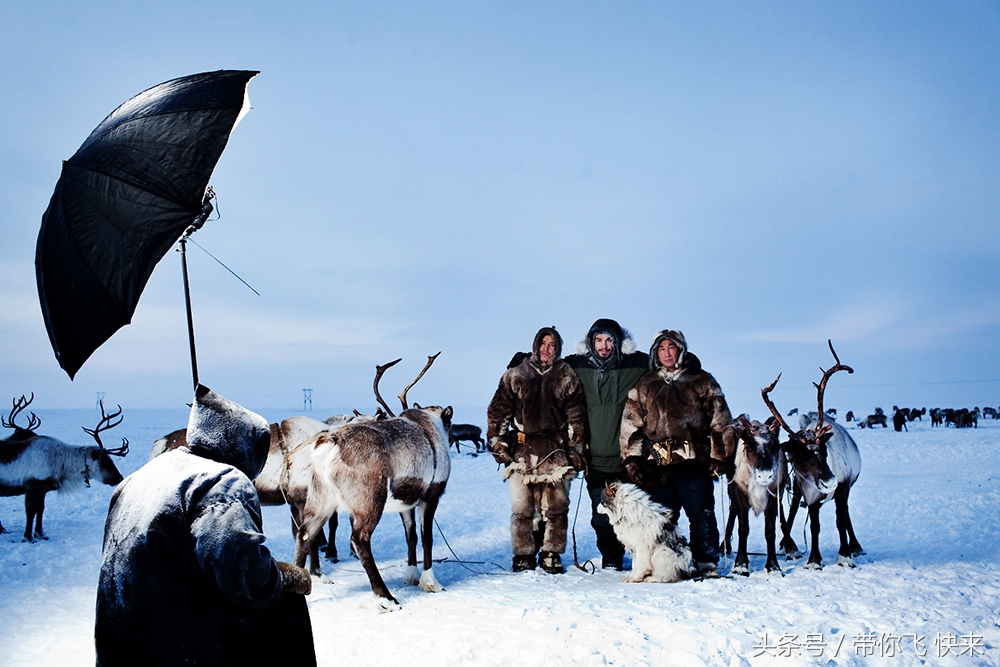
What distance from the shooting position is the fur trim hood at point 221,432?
2.22m

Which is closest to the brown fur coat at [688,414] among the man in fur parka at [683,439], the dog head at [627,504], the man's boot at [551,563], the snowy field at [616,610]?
the man in fur parka at [683,439]

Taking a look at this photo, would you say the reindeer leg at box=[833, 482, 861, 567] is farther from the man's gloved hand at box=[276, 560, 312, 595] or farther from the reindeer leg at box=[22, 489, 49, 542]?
the reindeer leg at box=[22, 489, 49, 542]

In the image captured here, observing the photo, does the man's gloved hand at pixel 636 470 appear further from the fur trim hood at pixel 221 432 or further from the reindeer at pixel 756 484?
the fur trim hood at pixel 221 432

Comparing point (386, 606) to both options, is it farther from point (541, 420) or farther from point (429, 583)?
point (541, 420)

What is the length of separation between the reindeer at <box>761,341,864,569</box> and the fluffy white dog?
1.30 m

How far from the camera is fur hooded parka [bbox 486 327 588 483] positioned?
256 inches

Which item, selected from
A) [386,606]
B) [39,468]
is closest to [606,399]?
[386,606]

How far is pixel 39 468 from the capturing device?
9.11 m

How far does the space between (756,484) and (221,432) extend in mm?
5381

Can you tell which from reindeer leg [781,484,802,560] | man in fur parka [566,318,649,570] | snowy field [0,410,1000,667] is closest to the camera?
snowy field [0,410,1000,667]

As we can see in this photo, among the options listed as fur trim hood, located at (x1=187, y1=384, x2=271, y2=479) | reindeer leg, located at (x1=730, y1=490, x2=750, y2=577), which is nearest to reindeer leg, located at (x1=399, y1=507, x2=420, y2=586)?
reindeer leg, located at (x1=730, y1=490, x2=750, y2=577)

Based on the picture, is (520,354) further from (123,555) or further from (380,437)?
(123,555)

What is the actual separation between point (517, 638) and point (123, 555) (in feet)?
9.63

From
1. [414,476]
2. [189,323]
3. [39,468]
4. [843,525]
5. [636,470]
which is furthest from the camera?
[39,468]
